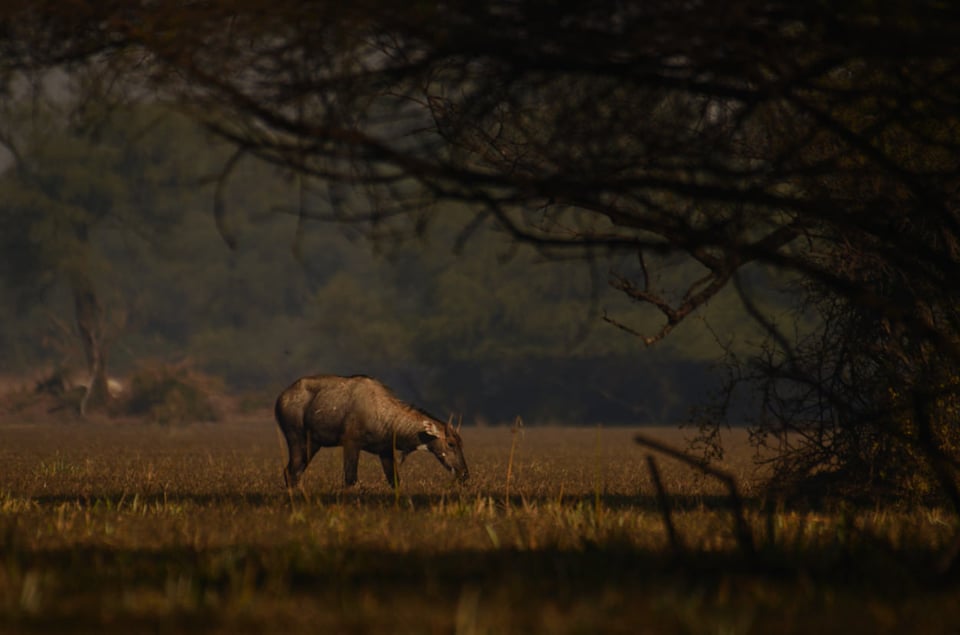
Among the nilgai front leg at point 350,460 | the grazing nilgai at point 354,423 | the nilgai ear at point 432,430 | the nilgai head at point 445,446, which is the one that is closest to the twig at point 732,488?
the nilgai front leg at point 350,460

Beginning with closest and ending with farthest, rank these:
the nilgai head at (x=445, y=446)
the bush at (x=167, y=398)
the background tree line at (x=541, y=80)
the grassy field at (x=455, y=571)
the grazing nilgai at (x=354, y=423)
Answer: the grassy field at (x=455, y=571) < the background tree line at (x=541, y=80) < the grazing nilgai at (x=354, y=423) < the nilgai head at (x=445, y=446) < the bush at (x=167, y=398)

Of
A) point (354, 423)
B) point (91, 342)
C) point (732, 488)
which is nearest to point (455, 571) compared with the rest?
point (732, 488)

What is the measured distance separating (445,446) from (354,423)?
4.57ft

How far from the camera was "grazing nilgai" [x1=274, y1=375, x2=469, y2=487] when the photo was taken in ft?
57.3

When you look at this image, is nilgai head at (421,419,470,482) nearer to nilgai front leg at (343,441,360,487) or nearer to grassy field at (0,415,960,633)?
nilgai front leg at (343,441,360,487)

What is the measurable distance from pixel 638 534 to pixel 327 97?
14.2 feet

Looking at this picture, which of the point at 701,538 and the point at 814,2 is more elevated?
the point at 814,2

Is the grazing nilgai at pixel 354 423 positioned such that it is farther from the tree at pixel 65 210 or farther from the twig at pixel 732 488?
the tree at pixel 65 210

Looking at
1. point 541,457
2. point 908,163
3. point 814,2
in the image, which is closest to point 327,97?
point 814,2

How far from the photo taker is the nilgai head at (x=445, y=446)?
58.2 feet

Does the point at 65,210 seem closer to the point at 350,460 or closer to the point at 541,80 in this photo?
the point at 350,460

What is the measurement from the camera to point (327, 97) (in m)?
6.37

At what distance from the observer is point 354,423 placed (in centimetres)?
1739

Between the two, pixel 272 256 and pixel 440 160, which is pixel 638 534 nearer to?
pixel 440 160
